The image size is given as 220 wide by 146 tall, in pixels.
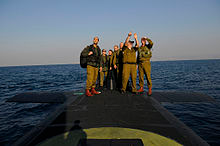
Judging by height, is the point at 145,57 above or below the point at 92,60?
above

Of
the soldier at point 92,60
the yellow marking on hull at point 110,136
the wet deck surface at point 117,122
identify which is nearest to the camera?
the yellow marking on hull at point 110,136

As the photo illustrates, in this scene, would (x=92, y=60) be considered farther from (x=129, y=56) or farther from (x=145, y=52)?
(x=145, y=52)

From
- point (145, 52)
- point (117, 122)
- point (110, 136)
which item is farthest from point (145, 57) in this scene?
point (110, 136)

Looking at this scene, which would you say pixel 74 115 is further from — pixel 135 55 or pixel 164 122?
pixel 135 55

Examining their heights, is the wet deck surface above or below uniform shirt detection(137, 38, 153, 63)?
below

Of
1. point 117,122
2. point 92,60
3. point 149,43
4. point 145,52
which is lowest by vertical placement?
point 117,122

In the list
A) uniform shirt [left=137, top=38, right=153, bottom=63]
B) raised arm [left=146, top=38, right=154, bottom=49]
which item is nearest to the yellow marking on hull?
uniform shirt [left=137, top=38, right=153, bottom=63]

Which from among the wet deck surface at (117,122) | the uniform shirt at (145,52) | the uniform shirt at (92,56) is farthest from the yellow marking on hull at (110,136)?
the uniform shirt at (145,52)

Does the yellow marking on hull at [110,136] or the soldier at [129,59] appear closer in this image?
the yellow marking on hull at [110,136]

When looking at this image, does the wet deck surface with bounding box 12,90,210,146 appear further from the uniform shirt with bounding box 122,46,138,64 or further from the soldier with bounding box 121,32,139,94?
the uniform shirt with bounding box 122,46,138,64

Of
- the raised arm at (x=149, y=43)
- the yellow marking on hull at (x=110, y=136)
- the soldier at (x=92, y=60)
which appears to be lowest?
the yellow marking on hull at (x=110, y=136)

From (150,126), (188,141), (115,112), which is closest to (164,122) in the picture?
(150,126)

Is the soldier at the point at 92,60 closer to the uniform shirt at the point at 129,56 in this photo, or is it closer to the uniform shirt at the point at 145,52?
the uniform shirt at the point at 129,56

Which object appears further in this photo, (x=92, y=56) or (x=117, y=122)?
(x=92, y=56)
